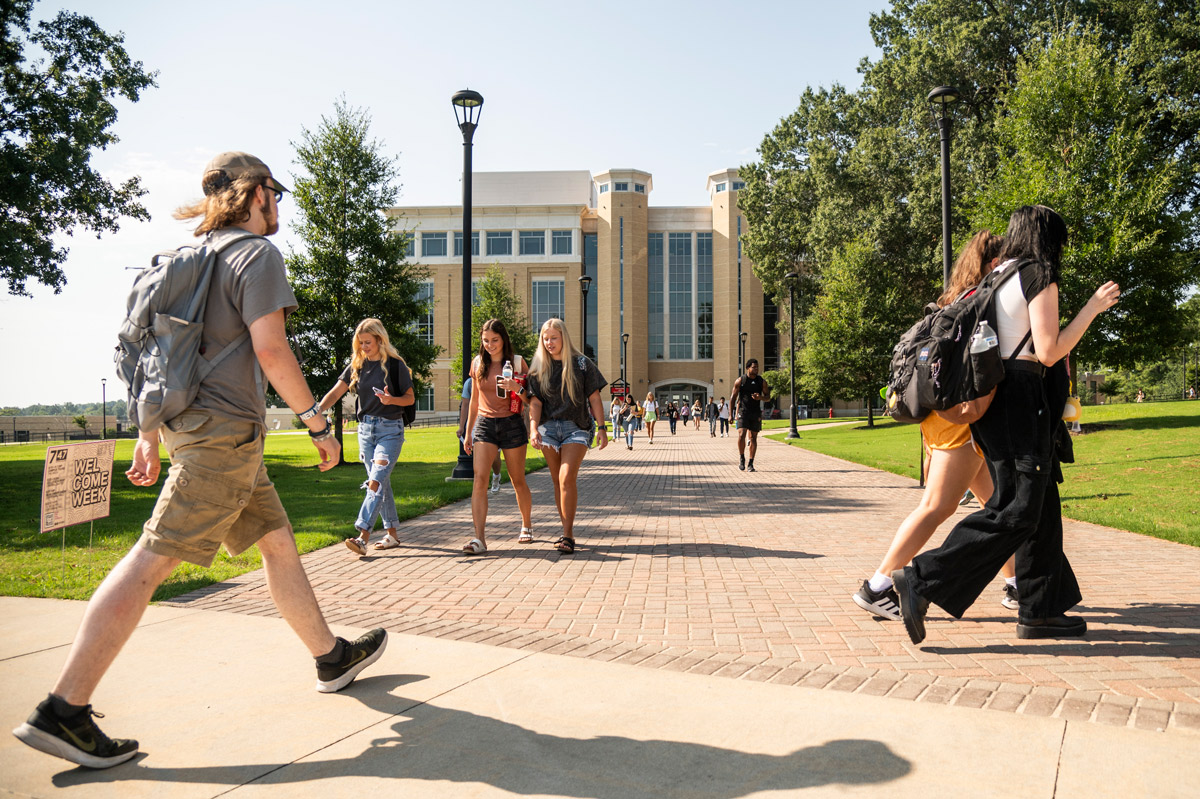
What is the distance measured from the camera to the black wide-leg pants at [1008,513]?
3.60 metres

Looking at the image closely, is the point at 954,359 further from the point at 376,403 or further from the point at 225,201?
the point at 376,403

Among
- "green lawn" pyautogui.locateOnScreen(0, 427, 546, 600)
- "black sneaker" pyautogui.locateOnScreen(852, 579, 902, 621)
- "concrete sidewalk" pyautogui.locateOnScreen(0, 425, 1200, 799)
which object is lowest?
"green lawn" pyautogui.locateOnScreen(0, 427, 546, 600)

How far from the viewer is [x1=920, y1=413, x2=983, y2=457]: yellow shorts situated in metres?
3.96

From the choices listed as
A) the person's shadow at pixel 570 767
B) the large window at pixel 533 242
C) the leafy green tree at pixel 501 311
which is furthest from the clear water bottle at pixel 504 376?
the large window at pixel 533 242

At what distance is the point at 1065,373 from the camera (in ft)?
12.8

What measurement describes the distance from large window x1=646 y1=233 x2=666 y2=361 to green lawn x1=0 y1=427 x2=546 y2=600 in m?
61.3

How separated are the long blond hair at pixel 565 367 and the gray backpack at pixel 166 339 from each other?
12.8ft

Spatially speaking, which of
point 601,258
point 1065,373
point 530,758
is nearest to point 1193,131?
point 1065,373

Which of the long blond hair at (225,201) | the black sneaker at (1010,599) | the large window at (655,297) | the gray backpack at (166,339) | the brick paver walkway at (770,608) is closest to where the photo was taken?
the gray backpack at (166,339)

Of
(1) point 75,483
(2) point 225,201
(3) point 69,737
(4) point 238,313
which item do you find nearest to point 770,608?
(4) point 238,313

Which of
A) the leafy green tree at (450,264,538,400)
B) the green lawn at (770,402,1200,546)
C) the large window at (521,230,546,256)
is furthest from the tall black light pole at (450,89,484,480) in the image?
the large window at (521,230,546,256)

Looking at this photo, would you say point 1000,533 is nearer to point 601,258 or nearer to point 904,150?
point 904,150

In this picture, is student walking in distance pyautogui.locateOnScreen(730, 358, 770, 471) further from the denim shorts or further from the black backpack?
the black backpack

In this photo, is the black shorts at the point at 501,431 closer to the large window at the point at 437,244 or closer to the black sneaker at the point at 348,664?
the black sneaker at the point at 348,664
